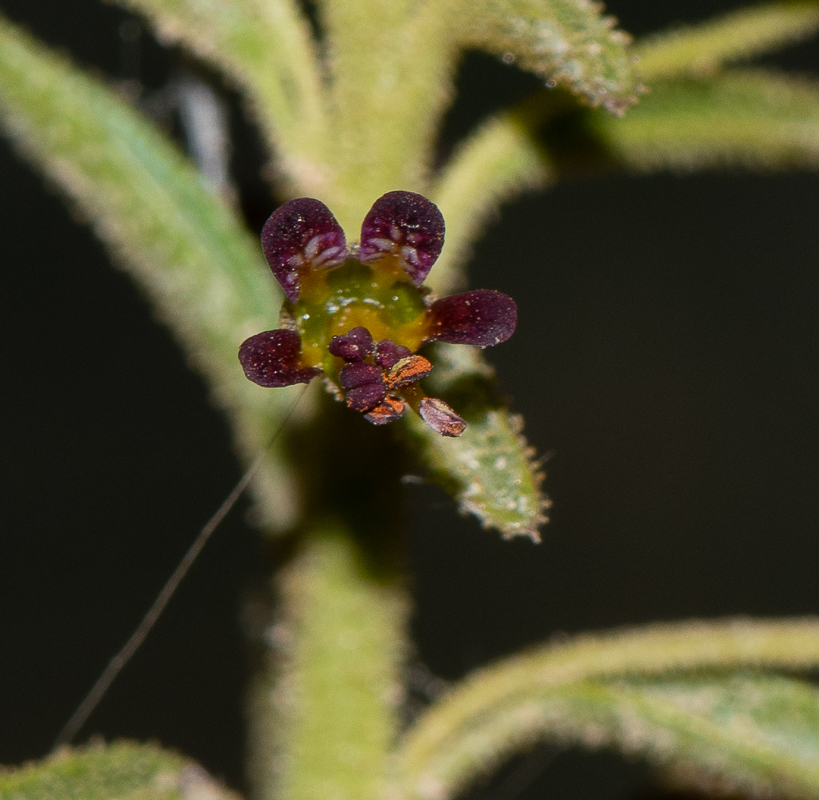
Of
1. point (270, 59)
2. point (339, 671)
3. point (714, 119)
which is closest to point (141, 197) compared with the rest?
point (270, 59)

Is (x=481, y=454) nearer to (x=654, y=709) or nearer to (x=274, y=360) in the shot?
(x=274, y=360)

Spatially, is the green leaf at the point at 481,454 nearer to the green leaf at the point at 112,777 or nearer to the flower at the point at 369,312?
the flower at the point at 369,312

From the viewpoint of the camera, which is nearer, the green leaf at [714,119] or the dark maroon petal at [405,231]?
the dark maroon petal at [405,231]

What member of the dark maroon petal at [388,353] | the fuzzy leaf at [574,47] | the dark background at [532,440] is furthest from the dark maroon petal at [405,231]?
the dark background at [532,440]

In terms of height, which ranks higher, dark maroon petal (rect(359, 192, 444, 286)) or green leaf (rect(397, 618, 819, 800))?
dark maroon petal (rect(359, 192, 444, 286))

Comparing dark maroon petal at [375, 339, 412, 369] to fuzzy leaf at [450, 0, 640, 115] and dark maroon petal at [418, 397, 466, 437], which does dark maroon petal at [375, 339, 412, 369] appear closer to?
dark maroon petal at [418, 397, 466, 437]

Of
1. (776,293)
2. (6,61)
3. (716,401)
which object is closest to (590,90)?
(6,61)

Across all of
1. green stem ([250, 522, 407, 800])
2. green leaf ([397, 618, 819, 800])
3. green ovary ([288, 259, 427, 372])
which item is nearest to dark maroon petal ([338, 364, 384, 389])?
green ovary ([288, 259, 427, 372])
